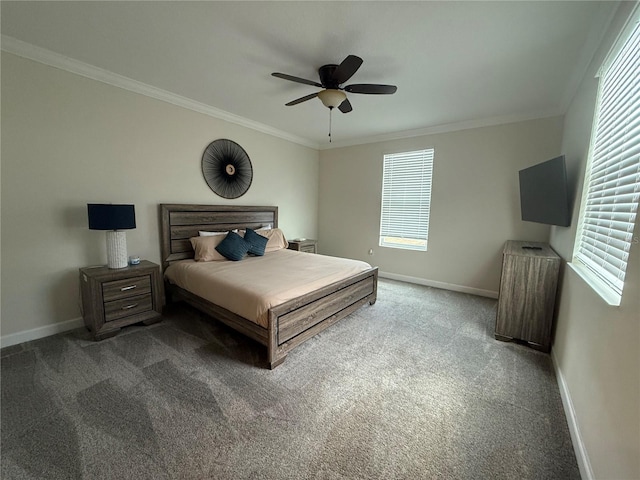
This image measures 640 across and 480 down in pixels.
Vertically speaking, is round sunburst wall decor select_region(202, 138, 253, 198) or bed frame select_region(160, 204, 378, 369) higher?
round sunburst wall decor select_region(202, 138, 253, 198)

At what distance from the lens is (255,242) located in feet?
12.2

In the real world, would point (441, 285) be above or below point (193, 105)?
below

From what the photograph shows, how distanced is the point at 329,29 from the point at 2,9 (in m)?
2.37

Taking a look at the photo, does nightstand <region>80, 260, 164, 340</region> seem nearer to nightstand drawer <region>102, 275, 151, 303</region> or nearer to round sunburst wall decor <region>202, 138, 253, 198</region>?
nightstand drawer <region>102, 275, 151, 303</region>

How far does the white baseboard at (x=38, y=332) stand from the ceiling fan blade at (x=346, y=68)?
361cm

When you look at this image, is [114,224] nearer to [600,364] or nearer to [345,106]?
[345,106]

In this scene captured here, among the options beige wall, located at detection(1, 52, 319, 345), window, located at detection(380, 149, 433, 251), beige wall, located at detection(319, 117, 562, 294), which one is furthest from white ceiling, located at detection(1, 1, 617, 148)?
window, located at detection(380, 149, 433, 251)

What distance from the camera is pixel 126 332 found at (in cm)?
262

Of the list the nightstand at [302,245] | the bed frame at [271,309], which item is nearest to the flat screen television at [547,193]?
the bed frame at [271,309]

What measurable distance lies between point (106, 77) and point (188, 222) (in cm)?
175

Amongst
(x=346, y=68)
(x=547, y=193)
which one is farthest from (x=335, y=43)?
(x=547, y=193)

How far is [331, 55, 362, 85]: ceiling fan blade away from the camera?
1886 millimetres

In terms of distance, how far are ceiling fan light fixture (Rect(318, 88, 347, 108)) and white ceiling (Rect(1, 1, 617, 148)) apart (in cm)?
27

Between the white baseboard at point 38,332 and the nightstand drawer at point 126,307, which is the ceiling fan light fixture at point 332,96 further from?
the white baseboard at point 38,332
